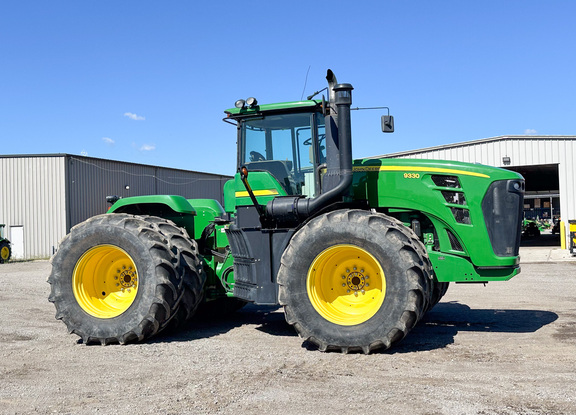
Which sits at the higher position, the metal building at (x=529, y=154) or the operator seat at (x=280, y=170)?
the metal building at (x=529, y=154)

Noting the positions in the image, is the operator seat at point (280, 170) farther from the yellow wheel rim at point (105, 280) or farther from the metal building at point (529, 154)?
the metal building at point (529, 154)

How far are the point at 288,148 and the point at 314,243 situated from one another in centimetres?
142

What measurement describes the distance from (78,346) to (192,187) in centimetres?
2886

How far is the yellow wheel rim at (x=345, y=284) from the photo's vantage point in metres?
5.86

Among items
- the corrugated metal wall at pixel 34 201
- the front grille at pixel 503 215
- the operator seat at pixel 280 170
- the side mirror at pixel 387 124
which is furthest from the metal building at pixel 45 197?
the front grille at pixel 503 215

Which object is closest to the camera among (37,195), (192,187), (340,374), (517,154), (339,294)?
(340,374)

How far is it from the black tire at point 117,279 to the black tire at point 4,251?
19.8m

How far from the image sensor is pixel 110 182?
29.0 meters

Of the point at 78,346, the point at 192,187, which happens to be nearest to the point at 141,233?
the point at 78,346

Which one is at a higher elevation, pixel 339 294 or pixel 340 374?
pixel 339 294

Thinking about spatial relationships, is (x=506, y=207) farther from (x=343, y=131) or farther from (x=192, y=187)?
(x=192, y=187)

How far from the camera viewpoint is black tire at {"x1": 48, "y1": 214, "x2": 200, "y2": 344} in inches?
249

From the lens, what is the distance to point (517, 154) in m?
23.2

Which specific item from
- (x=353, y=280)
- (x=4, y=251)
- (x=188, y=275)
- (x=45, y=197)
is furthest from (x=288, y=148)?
(x=45, y=197)
